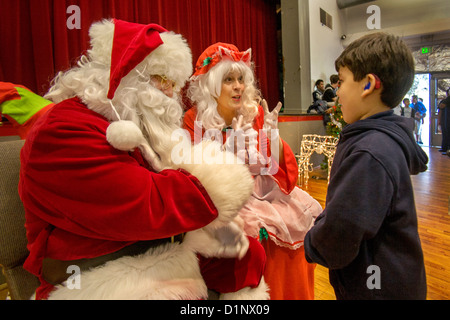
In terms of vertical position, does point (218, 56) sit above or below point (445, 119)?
above

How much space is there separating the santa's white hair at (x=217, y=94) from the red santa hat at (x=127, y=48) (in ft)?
2.00

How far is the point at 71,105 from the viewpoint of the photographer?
2.83 ft

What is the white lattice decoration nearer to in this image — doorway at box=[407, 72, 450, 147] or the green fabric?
the green fabric

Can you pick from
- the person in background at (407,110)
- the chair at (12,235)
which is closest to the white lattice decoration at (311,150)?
the chair at (12,235)

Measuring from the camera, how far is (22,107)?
1392 millimetres

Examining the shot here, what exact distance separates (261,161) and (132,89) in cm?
72

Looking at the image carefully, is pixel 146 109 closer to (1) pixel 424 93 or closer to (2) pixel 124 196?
(2) pixel 124 196

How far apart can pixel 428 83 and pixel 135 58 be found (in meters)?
9.22

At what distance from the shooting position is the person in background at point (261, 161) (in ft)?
4.08

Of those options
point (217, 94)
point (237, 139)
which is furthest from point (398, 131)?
point (217, 94)

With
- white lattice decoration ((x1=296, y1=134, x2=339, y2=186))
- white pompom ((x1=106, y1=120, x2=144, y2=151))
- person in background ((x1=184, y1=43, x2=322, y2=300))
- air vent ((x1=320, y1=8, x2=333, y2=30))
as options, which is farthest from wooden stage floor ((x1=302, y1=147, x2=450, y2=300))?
air vent ((x1=320, y1=8, x2=333, y2=30))

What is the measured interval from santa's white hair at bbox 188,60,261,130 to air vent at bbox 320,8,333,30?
5122 mm
